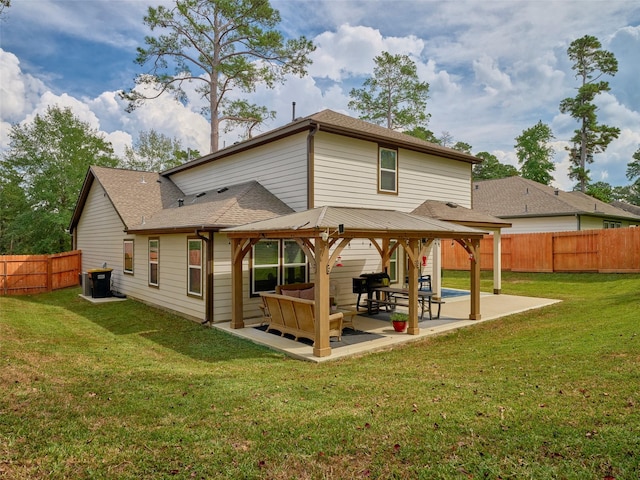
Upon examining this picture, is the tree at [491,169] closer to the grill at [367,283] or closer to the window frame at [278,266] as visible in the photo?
the grill at [367,283]

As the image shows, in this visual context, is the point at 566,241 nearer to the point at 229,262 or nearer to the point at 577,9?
the point at 577,9

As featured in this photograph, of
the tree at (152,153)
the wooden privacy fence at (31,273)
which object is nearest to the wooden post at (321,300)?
the wooden privacy fence at (31,273)

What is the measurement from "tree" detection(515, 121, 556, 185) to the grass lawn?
32254mm

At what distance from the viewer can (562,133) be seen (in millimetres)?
36656

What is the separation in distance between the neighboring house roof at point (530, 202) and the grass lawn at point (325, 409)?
54.0 feet

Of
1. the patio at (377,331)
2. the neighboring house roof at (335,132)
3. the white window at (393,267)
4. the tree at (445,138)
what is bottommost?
the patio at (377,331)

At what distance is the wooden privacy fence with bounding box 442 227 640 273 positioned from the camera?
687 inches

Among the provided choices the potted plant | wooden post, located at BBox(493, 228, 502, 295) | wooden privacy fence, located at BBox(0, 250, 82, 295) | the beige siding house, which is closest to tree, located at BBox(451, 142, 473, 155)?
the beige siding house

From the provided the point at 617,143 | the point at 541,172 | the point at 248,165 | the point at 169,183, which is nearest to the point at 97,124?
the point at 169,183

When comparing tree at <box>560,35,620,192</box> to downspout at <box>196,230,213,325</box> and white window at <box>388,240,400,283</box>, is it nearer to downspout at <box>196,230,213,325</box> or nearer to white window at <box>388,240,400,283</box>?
white window at <box>388,240,400,283</box>

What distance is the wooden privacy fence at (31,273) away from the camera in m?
16.5

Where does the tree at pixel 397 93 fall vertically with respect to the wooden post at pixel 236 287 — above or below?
above

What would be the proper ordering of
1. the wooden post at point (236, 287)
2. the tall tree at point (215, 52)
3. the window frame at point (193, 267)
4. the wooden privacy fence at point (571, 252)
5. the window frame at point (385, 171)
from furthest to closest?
the tall tree at point (215, 52) → the wooden privacy fence at point (571, 252) → the window frame at point (385, 171) → the window frame at point (193, 267) → the wooden post at point (236, 287)

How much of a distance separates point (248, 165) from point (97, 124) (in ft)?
78.3
